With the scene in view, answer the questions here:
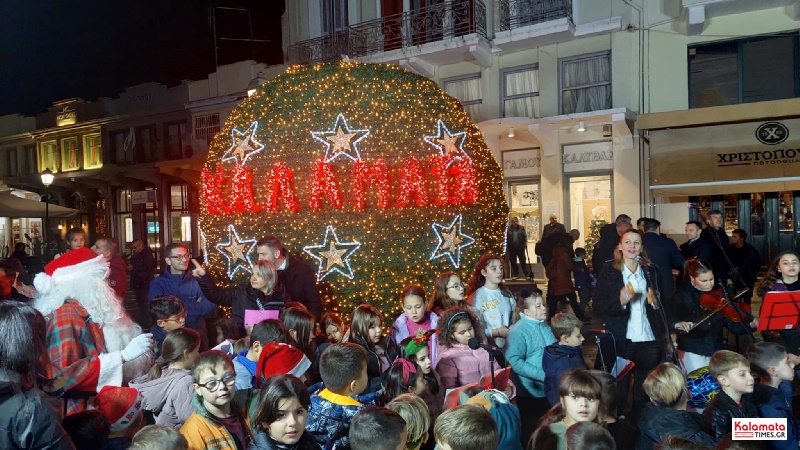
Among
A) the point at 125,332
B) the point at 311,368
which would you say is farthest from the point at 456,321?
the point at 125,332

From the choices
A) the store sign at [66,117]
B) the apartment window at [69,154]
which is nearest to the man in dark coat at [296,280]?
the apartment window at [69,154]

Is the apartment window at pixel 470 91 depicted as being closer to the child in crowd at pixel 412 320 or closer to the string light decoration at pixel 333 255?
the string light decoration at pixel 333 255

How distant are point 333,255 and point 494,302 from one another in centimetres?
249

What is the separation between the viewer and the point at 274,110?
7.49 m

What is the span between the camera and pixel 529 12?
1484cm

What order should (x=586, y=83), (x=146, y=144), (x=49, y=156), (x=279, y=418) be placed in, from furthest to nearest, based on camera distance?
(x=49, y=156)
(x=146, y=144)
(x=586, y=83)
(x=279, y=418)

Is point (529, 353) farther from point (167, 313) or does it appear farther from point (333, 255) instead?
point (333, 255)

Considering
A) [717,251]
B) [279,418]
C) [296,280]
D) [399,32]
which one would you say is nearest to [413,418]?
[279,418]

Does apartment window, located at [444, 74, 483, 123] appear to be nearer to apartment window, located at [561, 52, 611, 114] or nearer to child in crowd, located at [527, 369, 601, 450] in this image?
apartment window, located at [561, 52, 611, 114]

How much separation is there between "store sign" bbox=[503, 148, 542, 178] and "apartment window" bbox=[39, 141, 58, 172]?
78.0 feet

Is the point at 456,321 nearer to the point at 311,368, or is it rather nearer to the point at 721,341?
the point at 311,368

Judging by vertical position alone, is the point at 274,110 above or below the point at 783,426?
above

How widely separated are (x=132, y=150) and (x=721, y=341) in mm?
25875

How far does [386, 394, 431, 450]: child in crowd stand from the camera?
9.82 feet
